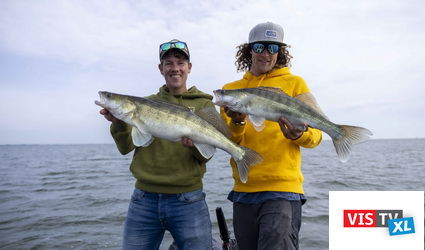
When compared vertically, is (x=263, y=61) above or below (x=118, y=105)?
above

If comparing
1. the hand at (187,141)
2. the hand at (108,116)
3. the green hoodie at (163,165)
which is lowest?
the green hoodie at (163,165)

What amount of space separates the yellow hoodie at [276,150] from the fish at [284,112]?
0.63 ft

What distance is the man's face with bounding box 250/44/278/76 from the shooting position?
3971 millimetres

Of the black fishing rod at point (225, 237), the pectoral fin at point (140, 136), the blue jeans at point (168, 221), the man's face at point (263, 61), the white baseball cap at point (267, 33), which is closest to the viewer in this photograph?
the pectoral fin at point (140, 136)

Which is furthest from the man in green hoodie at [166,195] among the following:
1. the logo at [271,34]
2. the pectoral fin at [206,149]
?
the logo at [271,34]

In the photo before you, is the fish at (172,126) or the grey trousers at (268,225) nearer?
the grey trousers at (268,225)

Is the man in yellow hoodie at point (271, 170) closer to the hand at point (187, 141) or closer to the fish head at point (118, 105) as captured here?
the hand at point (187, 141)

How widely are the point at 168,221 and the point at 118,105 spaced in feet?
4.82

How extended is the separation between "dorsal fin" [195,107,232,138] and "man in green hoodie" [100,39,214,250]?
1.20ft

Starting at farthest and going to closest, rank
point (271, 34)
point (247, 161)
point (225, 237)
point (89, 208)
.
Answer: point (89, 208)
point (225, 237)
point (271, 34)
point (247, 161)

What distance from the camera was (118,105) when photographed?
362 cm

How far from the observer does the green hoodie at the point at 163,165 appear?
372cm

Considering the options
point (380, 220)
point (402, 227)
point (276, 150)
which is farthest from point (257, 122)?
point (402, 227)

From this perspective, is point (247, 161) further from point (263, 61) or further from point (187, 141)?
point (263, 61)
